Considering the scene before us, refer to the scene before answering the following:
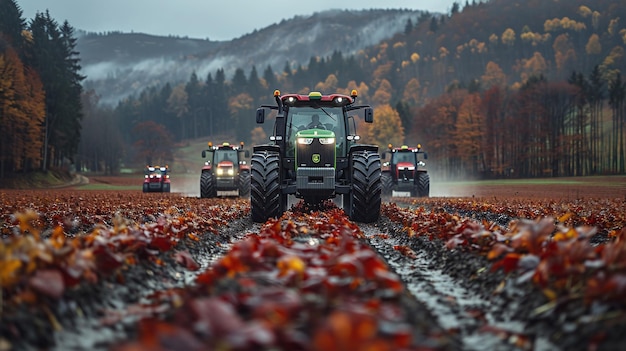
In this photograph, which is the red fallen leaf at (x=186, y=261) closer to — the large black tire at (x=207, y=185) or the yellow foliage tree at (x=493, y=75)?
the large black tire at (x=207, y=185)

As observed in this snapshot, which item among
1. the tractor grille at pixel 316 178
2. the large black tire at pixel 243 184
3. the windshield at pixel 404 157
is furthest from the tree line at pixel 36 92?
the tractor grille at pixel 316 178

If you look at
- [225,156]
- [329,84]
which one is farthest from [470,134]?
[329,84]

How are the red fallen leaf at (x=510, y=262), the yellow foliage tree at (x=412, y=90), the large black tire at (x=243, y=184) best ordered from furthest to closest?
1. the yellow foliage tree at (x=412, y=90)
2. the large black tire at (x=243, y=184)
3. the red fallen leaf at (x=510, y=262)

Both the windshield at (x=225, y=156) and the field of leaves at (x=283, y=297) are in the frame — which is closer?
the field of leaves at (x=283, y=297)

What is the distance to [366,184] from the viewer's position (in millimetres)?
12883

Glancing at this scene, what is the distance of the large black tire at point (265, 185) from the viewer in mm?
12836

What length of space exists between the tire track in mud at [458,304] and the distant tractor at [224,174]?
20.3m

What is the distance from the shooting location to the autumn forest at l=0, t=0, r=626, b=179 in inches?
2313

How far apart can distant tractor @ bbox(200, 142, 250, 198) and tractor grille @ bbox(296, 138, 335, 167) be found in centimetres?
1440

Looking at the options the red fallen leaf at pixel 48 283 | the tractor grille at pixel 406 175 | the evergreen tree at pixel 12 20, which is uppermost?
the evergreen tree at pixel 12 20

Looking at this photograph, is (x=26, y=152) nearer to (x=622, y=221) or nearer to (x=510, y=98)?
(x=622, y=221)

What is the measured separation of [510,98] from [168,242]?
78.5 metres

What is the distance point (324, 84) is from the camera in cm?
16925

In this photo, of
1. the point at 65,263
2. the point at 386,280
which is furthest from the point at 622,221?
the point at 65,263
